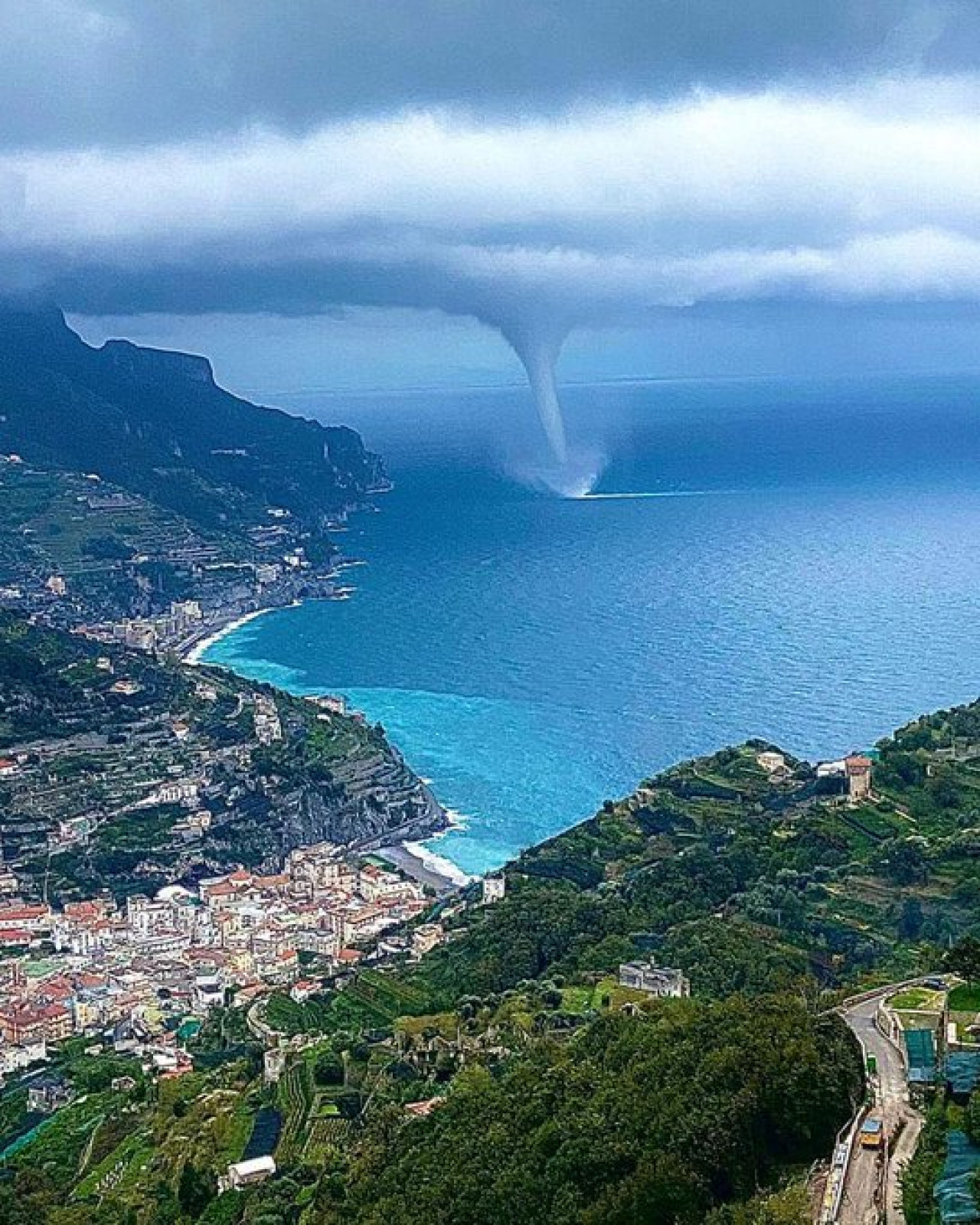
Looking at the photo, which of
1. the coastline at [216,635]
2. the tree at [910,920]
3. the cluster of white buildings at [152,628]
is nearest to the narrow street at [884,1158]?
the tree at [910,920]

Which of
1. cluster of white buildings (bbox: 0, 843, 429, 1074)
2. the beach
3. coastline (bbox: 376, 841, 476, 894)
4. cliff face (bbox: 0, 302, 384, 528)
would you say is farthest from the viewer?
cliff face (bbox: 0, 302, 384, 528)

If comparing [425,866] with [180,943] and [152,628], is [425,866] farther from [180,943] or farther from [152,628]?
[152,628]

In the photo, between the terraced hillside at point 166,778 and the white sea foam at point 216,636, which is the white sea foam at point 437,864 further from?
the white sea foam at point 216,636

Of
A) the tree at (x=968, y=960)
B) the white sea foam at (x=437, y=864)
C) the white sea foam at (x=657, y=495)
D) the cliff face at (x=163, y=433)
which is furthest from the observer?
the white sea foam at (x=657, y=495)

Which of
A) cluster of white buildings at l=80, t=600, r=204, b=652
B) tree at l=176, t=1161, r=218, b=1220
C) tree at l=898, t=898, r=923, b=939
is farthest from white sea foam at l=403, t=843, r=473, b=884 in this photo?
cluster of white buildings at l=80, t=600, r=204, b=652

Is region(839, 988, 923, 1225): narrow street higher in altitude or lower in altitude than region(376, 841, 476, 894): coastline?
lower

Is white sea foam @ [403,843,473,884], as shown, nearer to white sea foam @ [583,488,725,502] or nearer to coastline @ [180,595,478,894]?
coastline @ [180,595,478,894]
